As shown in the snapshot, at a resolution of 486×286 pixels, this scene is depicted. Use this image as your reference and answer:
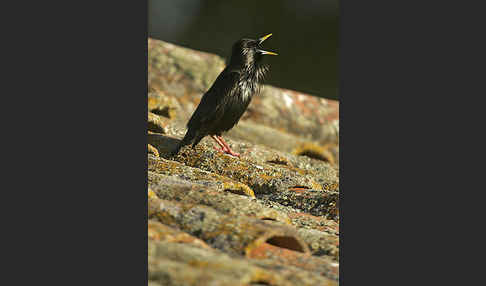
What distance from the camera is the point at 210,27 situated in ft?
54.4

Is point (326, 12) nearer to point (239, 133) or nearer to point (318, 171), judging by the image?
point (239, 133)

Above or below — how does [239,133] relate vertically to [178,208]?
above

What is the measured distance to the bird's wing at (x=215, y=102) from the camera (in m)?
5.07

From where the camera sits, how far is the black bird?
5.04 metres

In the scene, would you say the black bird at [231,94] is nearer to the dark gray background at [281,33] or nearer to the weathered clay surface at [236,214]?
the weathered clay surface at [236,214]

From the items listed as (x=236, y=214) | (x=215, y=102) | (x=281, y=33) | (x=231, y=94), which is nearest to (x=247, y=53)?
(x=231, y=94)

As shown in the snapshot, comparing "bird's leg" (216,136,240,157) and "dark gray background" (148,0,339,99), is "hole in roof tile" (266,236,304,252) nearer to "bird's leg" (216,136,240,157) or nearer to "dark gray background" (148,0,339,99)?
"bird's leg" (216,136,240,157)

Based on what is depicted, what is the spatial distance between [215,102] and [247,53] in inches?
31.5

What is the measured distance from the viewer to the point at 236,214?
8.00 ft

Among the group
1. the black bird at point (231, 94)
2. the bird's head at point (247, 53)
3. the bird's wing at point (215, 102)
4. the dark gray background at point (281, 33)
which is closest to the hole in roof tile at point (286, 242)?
the black bird at point (231, 94)

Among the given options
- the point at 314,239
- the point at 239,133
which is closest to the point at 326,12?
the point at 239,133

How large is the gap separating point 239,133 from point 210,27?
10696 mm

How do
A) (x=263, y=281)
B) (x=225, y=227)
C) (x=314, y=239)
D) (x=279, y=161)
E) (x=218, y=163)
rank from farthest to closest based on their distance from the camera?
(x=279, y=161)
(x=218, y=163)
(x=314, y=239)
(x=225, y=227)
(x=263, y=281)

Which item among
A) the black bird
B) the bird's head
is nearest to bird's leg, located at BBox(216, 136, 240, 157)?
the black bird
